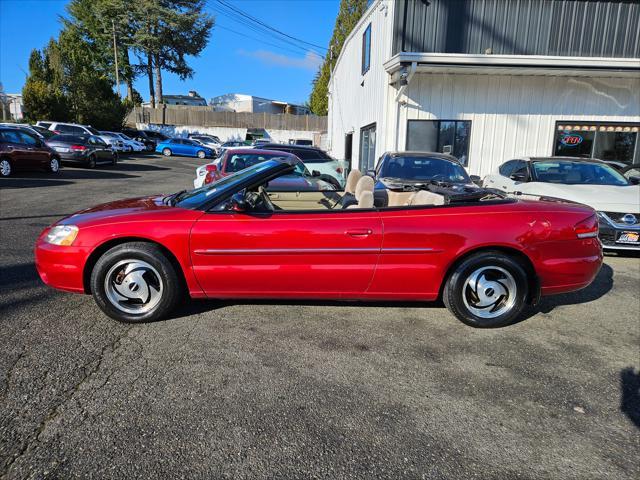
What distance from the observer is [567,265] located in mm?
3787

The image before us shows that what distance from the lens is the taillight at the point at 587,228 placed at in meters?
3.78

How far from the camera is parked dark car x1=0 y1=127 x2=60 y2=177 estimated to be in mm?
12961

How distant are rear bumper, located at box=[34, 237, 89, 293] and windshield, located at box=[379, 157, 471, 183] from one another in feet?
17.3

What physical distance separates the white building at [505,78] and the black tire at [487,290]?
7.99 meters

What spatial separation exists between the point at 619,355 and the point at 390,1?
1027 cm

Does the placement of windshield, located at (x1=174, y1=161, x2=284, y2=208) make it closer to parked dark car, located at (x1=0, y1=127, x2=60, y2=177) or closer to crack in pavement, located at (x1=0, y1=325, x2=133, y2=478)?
crack in pavement, located at (x1=0, y1=325, x2=133, y2=478)

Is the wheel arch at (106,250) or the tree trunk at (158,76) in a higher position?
the tree trunk at (158,76)

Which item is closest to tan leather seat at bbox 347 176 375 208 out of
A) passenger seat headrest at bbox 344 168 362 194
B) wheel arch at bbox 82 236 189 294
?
passenger seat headrest at bbox 344 168 362 194

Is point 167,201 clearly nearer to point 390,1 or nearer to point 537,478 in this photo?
point 537,478

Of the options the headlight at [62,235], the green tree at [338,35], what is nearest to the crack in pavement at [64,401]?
the headlight at [62,235]

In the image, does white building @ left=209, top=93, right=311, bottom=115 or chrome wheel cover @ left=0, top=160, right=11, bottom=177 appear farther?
white building @ left=209, top=93, right=311, bottom=115

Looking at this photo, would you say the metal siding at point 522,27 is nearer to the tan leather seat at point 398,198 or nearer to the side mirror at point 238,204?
the tan leather seat at point 398,198

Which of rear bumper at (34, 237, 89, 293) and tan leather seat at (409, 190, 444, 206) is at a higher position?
tan leather seat at (409, 190, 444, 206)

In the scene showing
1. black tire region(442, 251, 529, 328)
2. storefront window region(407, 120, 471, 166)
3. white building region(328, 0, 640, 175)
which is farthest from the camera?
storefront window region(407, 120, 471, 166)
